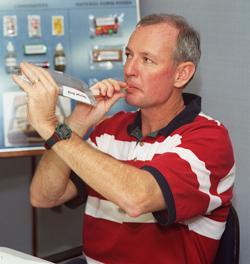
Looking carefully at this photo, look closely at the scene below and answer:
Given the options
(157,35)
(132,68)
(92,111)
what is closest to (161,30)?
(157,35)

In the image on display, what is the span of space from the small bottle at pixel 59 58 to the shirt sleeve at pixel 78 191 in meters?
0.53

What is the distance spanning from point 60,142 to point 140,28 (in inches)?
19.8

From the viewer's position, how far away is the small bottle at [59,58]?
6.31 feet

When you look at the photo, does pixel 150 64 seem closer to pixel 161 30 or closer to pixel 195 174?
pixel 161 30

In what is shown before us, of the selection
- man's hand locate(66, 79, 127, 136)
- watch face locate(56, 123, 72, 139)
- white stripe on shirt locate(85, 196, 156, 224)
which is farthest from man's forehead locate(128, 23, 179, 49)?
white stripe on shirt locate(85, 196, 156, 224)

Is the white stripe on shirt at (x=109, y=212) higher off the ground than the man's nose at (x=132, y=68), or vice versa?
the man's nose at (x=132, y=68)

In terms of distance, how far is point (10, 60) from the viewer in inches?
73.5

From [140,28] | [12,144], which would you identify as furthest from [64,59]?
[140,28]

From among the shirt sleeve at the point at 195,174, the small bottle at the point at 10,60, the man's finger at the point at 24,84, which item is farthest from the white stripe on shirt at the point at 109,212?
the small bottle at the point at 10,60

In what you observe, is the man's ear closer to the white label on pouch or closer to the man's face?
the man's face

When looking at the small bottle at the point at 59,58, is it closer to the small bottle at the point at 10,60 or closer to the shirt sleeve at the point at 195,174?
the small bottle at the point at 10,60

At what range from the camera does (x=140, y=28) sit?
58.9 inches

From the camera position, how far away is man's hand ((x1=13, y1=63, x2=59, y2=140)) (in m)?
1.21

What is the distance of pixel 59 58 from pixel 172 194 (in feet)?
3.11
